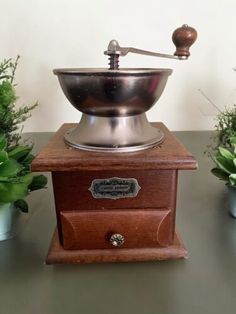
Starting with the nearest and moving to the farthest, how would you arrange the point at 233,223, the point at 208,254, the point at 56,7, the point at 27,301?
1. the point at 27,301
2. the point at 208,254
3. the point at 233,223
4. the point at 56,7

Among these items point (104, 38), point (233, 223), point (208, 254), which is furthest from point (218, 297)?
point (104, 38)

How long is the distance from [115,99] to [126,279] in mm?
283

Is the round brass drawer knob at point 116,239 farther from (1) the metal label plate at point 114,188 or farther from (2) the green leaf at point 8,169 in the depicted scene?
(2) the green leaf at point 8,169

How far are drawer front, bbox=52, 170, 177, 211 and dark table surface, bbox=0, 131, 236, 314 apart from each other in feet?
0.34

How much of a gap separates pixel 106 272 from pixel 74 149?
0.21 metres

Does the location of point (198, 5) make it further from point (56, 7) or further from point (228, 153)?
point (228, 153)

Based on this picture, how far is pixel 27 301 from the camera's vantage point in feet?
1.52

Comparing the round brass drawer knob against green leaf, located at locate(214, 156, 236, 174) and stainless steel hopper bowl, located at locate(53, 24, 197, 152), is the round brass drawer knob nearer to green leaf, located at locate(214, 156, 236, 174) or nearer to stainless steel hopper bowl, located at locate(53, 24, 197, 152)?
stainless steel hopper bowl, located at locate(53, 24, 197, 152)

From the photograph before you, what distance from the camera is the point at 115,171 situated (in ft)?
1.67

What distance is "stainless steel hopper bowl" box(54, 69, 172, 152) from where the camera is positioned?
18.6 inches

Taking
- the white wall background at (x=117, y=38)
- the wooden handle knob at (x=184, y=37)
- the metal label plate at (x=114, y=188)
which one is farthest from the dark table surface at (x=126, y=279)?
the white wall background at (x=117, y=38)

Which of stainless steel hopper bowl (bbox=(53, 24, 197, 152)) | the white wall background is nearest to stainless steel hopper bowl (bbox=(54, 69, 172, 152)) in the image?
stainless steel hopper bowl (bbox=(53, 24, 197, 152))

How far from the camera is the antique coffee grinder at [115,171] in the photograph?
19.3 inches

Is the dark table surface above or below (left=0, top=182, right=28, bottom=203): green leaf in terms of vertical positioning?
below
